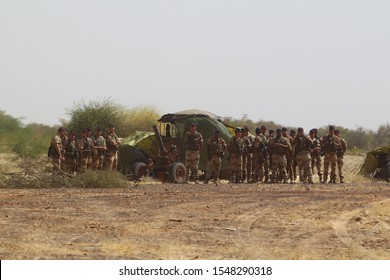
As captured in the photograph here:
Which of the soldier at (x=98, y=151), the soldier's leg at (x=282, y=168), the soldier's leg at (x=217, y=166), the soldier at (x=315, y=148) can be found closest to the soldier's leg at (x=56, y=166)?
the soldier at (x=98, y=151)

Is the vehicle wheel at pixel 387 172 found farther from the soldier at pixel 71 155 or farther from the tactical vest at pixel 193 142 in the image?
the soldier at pixel 71 155

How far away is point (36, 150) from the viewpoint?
135 feet

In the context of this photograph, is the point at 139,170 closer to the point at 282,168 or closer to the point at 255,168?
the point at 255,168

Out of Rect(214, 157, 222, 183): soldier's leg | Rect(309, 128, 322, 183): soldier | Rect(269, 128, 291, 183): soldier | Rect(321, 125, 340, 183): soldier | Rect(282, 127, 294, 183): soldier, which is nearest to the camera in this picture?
Rect(214, 157, 222, 183): soldier's leg

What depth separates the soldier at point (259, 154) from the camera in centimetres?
2508

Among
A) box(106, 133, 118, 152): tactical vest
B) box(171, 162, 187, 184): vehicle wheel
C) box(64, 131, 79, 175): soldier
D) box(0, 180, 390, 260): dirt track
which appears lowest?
box(0, 180, 390, 260): dirt track

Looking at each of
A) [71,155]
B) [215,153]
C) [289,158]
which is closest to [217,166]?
[215,153]

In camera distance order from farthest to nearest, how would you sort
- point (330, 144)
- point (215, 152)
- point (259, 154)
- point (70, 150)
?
point (330, 144) → point (259, 154) → point (215, 152) → point (70, 150)

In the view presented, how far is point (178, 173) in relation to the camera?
78.5 feet

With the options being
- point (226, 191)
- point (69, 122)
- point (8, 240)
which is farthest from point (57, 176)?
point (69, 122)

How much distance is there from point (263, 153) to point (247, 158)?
531 mm

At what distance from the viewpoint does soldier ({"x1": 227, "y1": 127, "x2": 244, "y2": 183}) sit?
80.3 ft

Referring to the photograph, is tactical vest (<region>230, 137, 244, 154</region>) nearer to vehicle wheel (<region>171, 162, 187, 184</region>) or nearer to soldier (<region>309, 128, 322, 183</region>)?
vehicle wheel (<region>171, 162, 187, 184</region>)

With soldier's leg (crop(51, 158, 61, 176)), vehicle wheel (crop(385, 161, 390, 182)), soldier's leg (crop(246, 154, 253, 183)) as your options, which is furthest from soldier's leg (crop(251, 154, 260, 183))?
soldier's leg (crop(51, 158, 61, 176))
